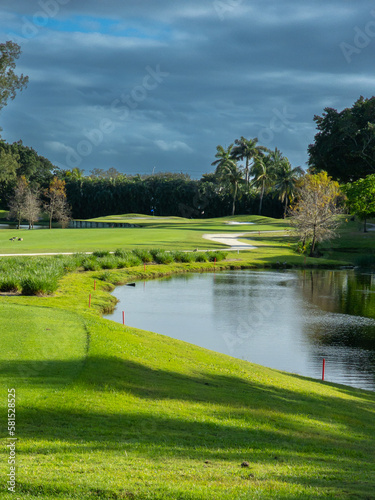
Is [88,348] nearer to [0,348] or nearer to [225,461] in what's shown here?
[0,348]

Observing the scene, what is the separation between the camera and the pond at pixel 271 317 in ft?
62.6

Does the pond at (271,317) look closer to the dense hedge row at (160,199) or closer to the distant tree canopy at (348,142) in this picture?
the distant tree canopy at (348,142)

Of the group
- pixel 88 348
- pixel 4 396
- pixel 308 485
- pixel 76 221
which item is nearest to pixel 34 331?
pixel 88 348

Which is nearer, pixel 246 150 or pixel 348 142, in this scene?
pixel 348 142

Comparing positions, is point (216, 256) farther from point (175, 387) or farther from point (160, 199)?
point (160, 199)

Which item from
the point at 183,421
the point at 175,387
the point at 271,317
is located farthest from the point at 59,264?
the point at 183,421

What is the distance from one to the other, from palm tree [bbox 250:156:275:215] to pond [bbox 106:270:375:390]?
6679cm

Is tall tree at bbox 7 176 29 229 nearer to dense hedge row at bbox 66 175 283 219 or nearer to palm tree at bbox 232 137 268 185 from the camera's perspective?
dense hedge row at bbox 66 175 283 219

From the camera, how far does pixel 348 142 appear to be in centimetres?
7212

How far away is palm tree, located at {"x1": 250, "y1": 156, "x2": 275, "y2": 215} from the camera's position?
105412mm

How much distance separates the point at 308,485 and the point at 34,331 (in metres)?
8.18

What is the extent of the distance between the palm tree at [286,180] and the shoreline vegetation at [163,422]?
3556 inches

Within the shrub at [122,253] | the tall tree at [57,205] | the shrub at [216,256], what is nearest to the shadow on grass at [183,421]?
the shrub at [122,253]

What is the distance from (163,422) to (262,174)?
99.8 m
